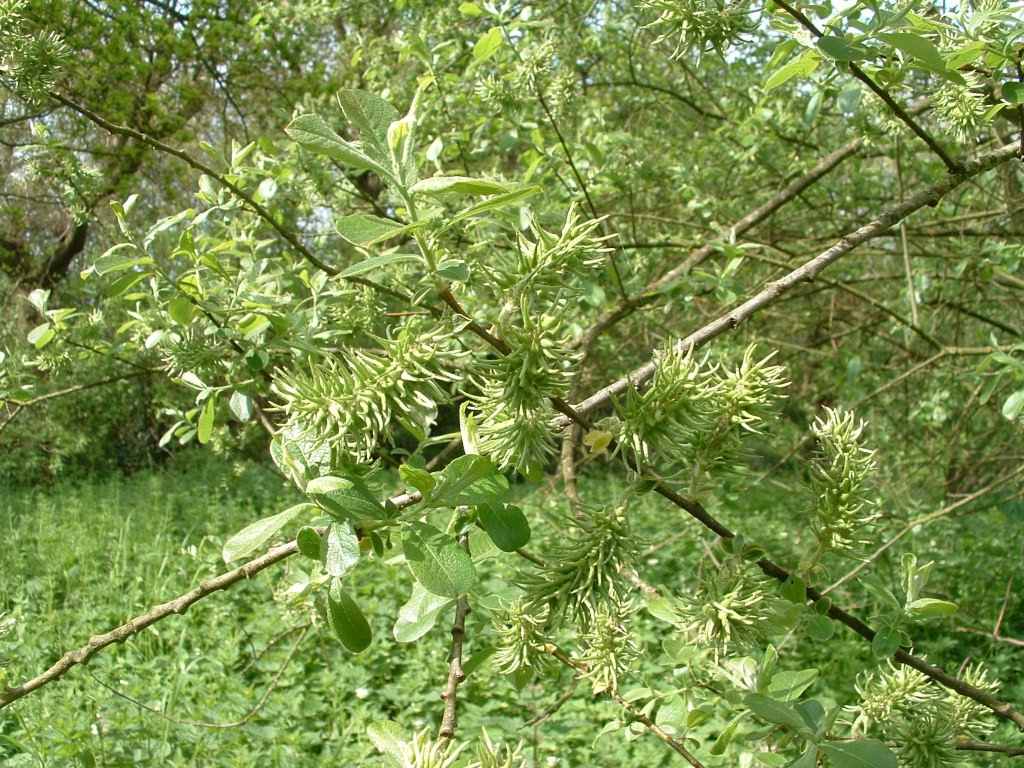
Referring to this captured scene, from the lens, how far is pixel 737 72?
383cm

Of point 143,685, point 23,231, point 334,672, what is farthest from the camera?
point 23,231

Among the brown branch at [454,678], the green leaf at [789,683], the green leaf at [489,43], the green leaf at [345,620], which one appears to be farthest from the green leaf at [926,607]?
the green leaf at [489,43]

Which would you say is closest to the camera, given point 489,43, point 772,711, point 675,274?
point 772,711

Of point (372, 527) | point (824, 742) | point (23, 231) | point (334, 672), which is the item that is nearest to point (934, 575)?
point (334, 672)

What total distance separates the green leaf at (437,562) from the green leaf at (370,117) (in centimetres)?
28

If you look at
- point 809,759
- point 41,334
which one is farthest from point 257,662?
point 809,759

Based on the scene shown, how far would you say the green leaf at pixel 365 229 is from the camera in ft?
2.02

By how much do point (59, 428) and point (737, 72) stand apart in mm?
5472

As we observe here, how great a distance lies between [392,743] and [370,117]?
0.48 meters

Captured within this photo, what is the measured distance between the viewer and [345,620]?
2.43 feet

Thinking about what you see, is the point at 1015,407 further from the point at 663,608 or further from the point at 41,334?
the point at 41,334

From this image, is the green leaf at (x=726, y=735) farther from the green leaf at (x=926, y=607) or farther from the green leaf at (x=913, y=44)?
the green leaf at (x=913, y=44)

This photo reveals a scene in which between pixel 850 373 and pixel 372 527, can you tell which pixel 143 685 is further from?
pixel 372 527

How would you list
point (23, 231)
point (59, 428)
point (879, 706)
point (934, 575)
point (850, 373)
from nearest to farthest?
point (879, 706) → point (850, 373) → point (934, 575) → point (59, 428) → point (23, 231)
